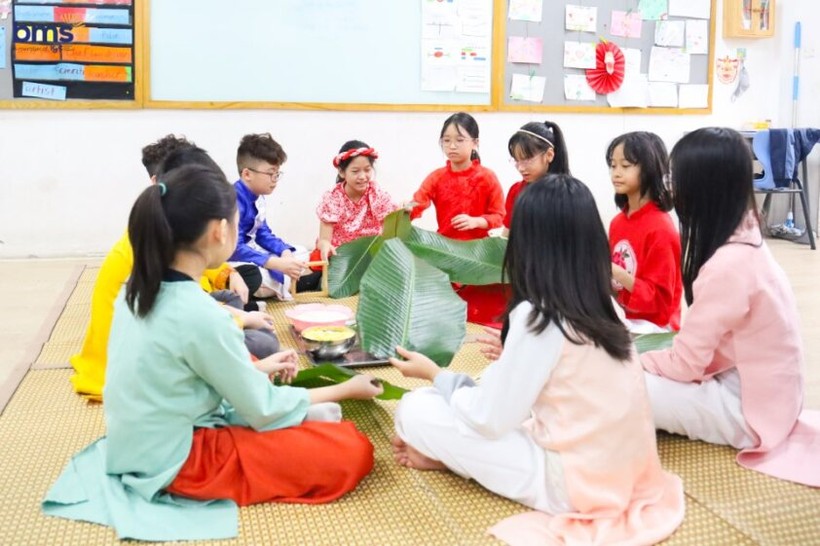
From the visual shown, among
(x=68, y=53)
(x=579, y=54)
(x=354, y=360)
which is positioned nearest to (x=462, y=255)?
(x=354, y=360)

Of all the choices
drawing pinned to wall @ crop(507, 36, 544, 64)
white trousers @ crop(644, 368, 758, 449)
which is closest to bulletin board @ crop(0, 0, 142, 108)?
drawing pinned to wall @ crop(507, 36, 544, 64)

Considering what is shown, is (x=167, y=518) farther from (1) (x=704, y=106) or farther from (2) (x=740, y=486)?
(1) (x=704, y=106)

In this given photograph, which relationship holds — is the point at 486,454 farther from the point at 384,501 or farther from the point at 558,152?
the point at 558,152

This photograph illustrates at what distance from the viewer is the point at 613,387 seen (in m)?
1.33

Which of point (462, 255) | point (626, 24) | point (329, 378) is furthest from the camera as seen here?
point (626, 24)

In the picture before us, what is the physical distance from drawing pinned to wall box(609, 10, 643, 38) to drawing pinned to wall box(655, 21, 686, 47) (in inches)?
5.2

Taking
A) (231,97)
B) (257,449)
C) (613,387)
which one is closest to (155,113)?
(231,97)

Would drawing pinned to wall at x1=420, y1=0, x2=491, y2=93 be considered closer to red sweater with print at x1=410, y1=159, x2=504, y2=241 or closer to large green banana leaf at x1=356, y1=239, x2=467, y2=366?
red sweater with print at x1=410, y1=159, x2=504, y2=241

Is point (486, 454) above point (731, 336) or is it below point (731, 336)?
below

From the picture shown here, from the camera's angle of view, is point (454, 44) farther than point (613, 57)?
No

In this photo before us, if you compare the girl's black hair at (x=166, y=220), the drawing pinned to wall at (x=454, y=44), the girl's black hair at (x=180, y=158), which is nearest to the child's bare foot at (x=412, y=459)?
the girl's black hair at (x=166, y=220)

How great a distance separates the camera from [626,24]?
4.74 metres

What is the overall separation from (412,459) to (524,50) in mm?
3425

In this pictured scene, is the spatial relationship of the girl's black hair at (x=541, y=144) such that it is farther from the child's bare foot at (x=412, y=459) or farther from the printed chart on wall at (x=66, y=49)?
the printed chart on wall at (x=66, y=49)
